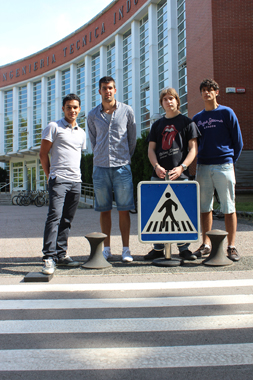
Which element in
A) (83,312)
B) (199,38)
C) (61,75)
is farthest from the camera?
(61,75)

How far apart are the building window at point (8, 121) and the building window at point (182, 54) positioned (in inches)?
1099

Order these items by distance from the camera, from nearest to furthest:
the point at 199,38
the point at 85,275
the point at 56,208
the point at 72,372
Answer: the point at 72,372 → the point at 85,275 → the point at 56,208 → the point at 199,38

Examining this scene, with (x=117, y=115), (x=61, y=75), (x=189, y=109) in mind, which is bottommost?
(x=117, y=115)

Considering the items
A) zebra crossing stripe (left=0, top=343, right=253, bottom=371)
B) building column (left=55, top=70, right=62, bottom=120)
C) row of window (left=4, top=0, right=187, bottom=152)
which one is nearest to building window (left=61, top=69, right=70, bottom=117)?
row of window (left=4, top=0, right=187, bottom=152)

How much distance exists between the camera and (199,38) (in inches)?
757

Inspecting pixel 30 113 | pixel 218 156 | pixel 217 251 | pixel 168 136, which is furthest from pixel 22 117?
pixel 217 251

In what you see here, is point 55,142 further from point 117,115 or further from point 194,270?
point 194,270

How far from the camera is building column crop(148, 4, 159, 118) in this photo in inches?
1016

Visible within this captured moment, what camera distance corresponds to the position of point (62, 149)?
4410 mm

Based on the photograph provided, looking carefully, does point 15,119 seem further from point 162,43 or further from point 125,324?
point 125,324

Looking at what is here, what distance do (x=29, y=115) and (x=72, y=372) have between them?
43.5 metres

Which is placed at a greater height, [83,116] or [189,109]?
[83,116]

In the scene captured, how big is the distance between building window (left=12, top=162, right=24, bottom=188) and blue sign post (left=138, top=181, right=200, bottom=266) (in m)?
42.8

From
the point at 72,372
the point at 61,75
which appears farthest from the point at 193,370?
the point at 61,75
